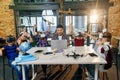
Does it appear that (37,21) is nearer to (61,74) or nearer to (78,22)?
(78,22)

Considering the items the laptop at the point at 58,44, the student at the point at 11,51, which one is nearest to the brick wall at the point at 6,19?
the student at the point at 11,51

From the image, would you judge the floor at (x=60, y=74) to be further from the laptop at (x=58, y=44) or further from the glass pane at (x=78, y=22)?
the glass pane at (x=78, y=22)

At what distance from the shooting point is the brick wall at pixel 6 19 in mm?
6457

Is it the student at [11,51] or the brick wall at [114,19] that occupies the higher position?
the brick wall at [114,19]

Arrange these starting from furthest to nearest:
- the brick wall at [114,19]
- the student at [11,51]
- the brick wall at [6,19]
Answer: the brick wall at [6,19] → the brick wall at [114,19] → the student at [11,51]

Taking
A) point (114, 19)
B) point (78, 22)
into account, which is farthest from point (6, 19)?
point (114, 19)

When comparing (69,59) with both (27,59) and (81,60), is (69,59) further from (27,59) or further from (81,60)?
(27,59)

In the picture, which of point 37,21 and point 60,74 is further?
point 37,21

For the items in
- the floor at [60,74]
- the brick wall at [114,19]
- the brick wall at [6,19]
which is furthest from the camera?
the brick wall at [6,19]

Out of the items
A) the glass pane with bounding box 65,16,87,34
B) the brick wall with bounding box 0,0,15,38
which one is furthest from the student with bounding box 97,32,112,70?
the brick wall with bounding box 0,0,15,38

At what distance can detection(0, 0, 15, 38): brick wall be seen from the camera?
6.46 meters

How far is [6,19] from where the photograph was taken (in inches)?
258

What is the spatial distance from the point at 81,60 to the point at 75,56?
246 mm

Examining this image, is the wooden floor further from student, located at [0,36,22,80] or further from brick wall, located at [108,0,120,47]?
brick wall, located at [108,0,120,47]
